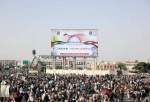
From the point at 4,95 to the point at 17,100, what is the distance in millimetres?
2064

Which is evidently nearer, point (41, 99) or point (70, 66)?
point (41, 99)

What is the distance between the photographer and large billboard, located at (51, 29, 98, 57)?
274ft

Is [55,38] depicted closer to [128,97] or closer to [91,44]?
[91,44]

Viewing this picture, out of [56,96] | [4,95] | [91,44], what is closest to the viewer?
[4,95]

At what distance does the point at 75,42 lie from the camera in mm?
84250

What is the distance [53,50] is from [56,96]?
62944 millimetres

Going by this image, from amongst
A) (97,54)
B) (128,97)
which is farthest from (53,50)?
(128,97)

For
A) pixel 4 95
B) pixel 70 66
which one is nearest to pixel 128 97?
pixel 4 95

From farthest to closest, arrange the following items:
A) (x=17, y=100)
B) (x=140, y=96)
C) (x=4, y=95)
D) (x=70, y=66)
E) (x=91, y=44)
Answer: (x=70, y=66), (x=91, y=44), (x=140, y=96), (x=17, y=100), (x=4, y=95)

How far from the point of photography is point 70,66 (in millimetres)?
121875

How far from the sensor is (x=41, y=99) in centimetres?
2061

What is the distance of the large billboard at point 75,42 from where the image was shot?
83.6 meters

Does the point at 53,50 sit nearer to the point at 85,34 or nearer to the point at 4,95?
the point at 85,34

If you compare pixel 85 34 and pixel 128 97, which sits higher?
pixel 85 34
